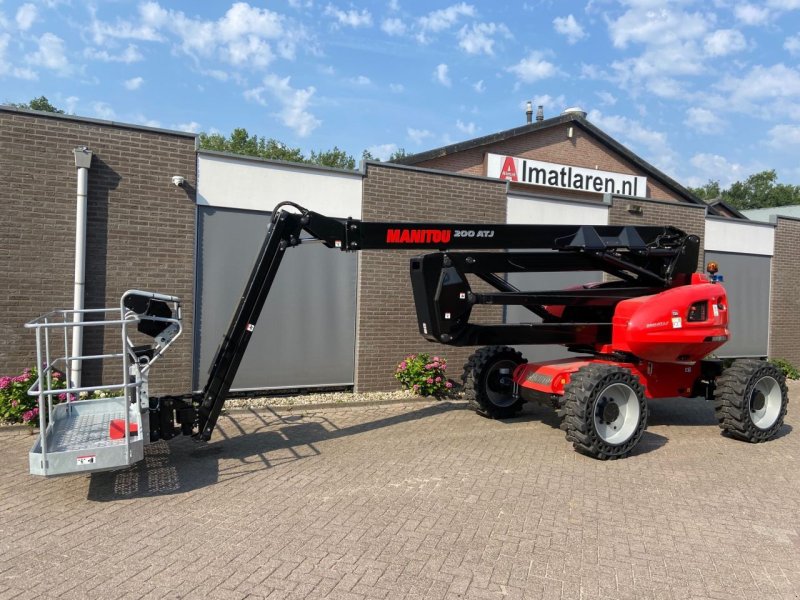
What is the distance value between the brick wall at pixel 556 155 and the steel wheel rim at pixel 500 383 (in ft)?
33.7

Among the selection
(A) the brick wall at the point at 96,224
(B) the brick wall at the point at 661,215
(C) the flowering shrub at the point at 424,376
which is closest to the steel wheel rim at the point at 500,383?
(C) the flowering shrub at the point at 424,376

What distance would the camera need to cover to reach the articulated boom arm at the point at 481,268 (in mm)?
6039

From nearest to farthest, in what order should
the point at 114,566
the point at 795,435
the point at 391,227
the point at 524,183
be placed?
the point at 114,566, the point at 391,227, the point at 795,435, the point at 524,183

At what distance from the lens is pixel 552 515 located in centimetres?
486

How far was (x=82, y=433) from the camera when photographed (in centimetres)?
550

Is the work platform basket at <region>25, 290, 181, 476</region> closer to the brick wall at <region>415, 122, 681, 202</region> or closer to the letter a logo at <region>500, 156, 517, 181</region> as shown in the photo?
the brick wall at <region>415, 122, 681, 202</region>

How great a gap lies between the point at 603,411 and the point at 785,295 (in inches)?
412

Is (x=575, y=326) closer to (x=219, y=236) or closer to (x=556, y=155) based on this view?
(x=219, y=236)

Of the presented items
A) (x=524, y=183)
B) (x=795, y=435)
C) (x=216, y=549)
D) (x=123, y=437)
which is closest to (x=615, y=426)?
(x=795, y=435)

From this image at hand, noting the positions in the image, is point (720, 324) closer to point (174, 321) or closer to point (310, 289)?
point (310, 289)

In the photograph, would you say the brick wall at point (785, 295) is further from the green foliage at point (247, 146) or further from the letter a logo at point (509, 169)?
the green foliage at point (247, 146)

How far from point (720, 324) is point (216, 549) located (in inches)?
253

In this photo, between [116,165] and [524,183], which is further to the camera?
[524,183]

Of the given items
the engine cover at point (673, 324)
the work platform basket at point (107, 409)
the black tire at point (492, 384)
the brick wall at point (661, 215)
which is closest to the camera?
the work platform basket at point (107, 409)
